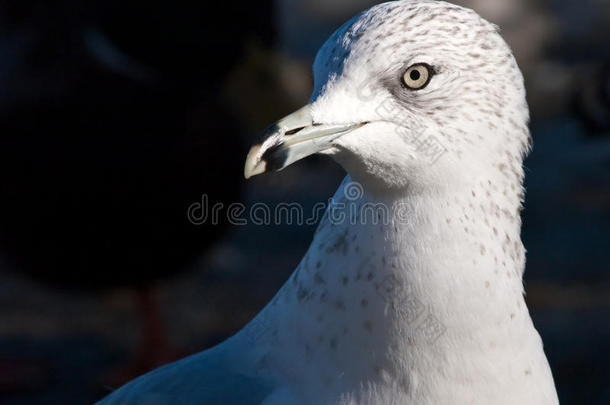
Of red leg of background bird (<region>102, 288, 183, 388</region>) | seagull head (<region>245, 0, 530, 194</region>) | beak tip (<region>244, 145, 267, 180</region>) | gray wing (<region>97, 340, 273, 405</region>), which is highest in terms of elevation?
red leg of background bird (<region>102, 288, 183, 388</region>)

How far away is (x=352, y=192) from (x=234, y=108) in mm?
2545

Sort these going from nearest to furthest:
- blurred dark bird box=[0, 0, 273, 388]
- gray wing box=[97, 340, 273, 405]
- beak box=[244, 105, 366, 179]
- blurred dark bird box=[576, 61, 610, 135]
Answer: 1. beak box=[244, 105, 366, 179]
2. gray wing box=[97, 340, 273, 405]
3. blurred dark bird box=[0, 0, 273, 388]
4. blurred dark bird box=[576, 61, 610, 135]

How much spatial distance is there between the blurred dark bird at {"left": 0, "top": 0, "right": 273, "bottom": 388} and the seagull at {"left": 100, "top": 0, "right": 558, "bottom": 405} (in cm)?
191

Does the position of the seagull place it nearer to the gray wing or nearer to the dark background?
the gray wing

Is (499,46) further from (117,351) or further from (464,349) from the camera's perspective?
(117,351)

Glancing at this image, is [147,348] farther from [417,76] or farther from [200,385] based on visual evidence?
[417,76]

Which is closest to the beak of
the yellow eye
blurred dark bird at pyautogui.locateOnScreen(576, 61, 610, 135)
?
the yellow eye

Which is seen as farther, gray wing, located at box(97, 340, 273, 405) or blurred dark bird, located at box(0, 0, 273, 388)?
blurred dark bird, located at box(0, 0, 273, 388)

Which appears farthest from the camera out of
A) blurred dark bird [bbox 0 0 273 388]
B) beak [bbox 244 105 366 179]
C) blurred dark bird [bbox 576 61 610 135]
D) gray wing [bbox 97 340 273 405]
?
blurred dark bird [bbox 576 61 610 135]

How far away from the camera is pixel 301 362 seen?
1.78 metres

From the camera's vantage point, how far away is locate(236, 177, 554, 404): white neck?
5.47 ft

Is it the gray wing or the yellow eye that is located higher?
the yellow eye

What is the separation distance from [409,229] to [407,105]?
0.74 ft

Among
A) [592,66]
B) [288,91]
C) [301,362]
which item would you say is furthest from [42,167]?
[592,66]
